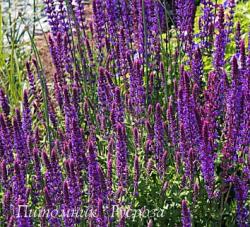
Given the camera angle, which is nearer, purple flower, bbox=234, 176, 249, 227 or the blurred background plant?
purple flower, bbox=234, 176, 249, 227

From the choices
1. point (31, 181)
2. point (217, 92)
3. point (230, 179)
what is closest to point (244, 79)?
point (217, 92)

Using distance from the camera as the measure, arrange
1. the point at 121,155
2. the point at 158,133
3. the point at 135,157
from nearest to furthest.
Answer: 1. the point at 121,155
2. the point at 135,157
3. the point at 158,133

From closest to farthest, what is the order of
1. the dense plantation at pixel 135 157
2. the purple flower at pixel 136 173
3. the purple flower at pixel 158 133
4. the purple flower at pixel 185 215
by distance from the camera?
the purple flower at pixel 185 215
the dense plantation at pixel 135 157
the purple flower at pixel 136 173
the purple flower at pixel 158 133

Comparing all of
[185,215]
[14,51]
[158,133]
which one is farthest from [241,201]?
[14,51]

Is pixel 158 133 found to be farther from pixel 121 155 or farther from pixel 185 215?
pixel 185 215

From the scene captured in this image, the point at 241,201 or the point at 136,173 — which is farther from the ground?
the point at 136,173

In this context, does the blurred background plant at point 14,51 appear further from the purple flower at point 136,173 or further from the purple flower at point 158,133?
the purple flower at point 136,173

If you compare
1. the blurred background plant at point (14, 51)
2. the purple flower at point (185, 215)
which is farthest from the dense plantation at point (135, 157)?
the blurred background plant at point (14, 51)

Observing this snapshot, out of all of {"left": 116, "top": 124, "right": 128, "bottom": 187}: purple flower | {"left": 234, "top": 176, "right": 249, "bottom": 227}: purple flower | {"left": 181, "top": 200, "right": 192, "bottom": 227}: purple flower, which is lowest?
{"left": 234, "top": 176, "right": 249, "bottom": 227}: purple flower

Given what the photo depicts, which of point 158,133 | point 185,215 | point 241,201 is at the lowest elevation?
point 241,201

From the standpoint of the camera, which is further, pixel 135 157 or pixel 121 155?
pixel 135 157

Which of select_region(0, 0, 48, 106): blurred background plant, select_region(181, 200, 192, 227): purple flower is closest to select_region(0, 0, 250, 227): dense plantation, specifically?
select_region(181, 200, 192, 227): purple flower

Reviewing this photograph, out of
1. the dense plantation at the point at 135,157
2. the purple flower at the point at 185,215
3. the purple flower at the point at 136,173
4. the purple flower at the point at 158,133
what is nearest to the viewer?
the purple flower at the point at 185,215

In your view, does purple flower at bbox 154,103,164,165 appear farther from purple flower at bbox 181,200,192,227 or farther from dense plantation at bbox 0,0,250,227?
purple flower at bbox 181,200,192,227
